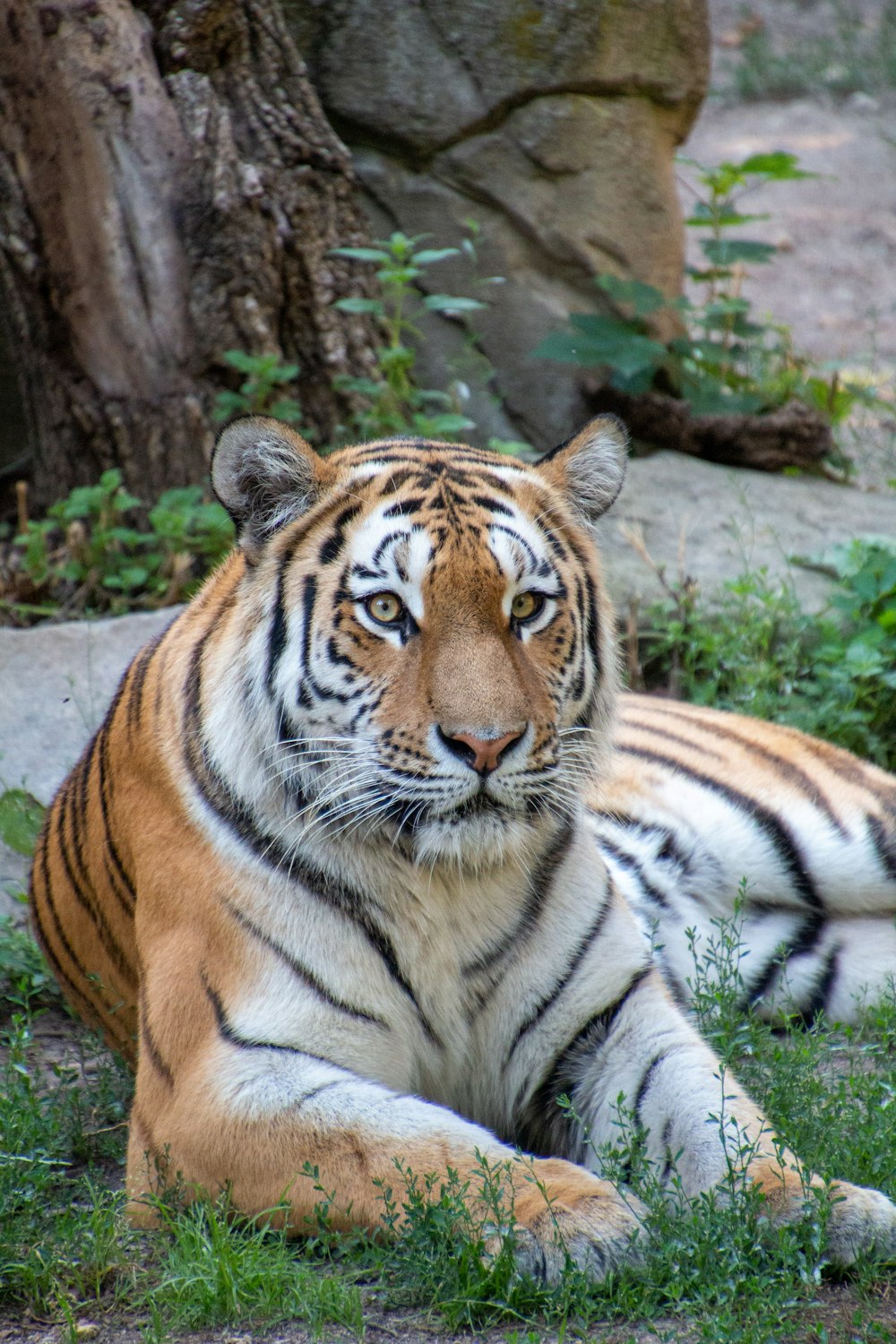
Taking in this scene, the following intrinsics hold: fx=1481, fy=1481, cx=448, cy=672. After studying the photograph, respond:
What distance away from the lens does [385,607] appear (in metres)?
2.46

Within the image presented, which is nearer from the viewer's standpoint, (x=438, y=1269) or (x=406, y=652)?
(x=438, y=1269)

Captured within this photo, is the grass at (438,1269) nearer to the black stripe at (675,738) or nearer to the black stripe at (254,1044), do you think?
the black stripe at (254,1044)

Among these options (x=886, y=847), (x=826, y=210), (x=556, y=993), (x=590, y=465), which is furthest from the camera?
(x=826, y=210)

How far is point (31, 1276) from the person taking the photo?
2.11 m

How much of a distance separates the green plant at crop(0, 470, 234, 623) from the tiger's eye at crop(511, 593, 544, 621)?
7.61ft

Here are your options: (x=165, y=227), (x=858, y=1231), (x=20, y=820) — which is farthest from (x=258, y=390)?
(x=858, y=1231)

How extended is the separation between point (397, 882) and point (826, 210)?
9382mm

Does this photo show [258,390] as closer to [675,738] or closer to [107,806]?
[675,738]

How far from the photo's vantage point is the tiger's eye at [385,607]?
245 cm

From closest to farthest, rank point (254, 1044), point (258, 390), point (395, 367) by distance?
point (254, 1044), point (258, 390), point (395, 367)

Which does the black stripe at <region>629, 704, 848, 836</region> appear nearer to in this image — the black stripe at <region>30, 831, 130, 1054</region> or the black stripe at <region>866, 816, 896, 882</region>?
the black stripe at <region>866, 816, 896, 882</region>

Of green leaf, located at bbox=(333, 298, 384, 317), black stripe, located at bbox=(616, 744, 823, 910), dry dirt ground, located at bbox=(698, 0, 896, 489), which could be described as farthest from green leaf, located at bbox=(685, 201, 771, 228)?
black stripe, located at bbox=(616, 744, 823, 910)

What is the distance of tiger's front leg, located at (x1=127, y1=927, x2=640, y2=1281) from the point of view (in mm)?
2121

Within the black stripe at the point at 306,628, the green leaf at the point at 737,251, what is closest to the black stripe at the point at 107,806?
the black stripe at the point at 306,628
